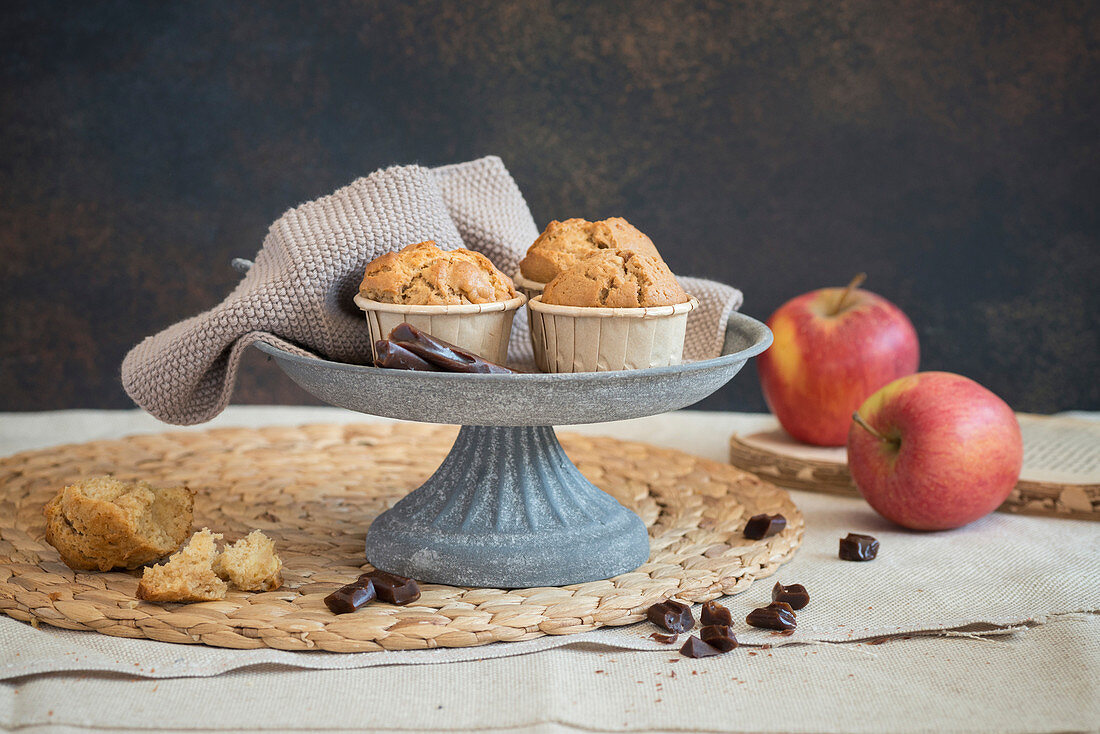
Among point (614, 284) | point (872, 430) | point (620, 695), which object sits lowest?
point (620, 695)

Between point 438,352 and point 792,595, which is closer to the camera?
point 438,352

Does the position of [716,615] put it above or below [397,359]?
below

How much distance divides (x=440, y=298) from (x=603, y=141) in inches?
73.2

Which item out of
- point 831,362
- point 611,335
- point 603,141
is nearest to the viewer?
point 611,335

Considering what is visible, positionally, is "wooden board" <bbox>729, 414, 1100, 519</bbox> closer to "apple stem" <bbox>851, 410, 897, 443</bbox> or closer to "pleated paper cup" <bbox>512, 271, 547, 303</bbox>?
"apple stem" <bbox>851, 410, 897, 443</bbox>

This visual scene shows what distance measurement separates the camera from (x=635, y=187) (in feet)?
10.6

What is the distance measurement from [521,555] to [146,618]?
530mm

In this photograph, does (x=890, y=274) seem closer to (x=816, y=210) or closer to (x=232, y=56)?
(x=816, y=210)

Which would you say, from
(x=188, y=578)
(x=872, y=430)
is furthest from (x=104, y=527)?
(x=872, y=430)

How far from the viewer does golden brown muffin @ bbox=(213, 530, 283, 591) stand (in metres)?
1.47

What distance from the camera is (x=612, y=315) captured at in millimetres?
1448

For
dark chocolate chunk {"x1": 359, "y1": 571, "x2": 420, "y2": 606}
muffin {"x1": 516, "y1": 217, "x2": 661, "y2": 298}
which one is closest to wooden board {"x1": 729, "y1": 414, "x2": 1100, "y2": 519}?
muffin {"x1": 516, "y1": 217, "x2": 661, "y2": 298}

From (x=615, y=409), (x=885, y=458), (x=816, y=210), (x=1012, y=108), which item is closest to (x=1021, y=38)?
(x=1012, y=108)

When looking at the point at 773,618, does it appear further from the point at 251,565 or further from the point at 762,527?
the point at 251,565
